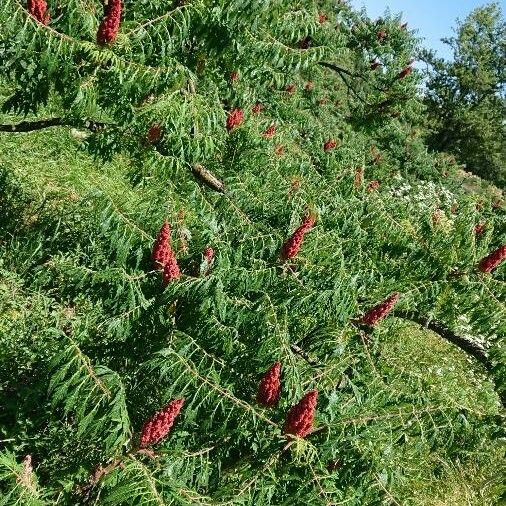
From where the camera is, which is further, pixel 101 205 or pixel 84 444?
pixel 84 444

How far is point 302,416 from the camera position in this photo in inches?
103

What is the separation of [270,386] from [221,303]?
49 cm

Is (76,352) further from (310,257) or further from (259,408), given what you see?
(310,257)

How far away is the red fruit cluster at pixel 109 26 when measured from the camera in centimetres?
316

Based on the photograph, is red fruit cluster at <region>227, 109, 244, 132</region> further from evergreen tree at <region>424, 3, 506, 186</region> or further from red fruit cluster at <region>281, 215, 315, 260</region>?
evergreen tree at <region>424, 3, 506, 186</region>

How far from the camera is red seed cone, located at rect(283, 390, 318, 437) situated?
2.60 metres

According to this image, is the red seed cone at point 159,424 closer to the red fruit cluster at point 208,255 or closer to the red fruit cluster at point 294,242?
the red fruit cluster at point 208,255

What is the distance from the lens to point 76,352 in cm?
280

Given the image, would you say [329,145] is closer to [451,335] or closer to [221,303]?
[451,335]

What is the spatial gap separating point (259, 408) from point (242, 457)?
348mm

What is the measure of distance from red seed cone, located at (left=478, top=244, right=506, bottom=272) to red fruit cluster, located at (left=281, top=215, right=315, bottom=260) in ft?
4.38

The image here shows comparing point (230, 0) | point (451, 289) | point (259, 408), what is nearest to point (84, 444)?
point (259, 408)

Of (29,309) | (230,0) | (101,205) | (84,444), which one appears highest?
(230,0)

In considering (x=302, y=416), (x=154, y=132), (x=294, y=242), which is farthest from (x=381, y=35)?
(x=302, y=416)
